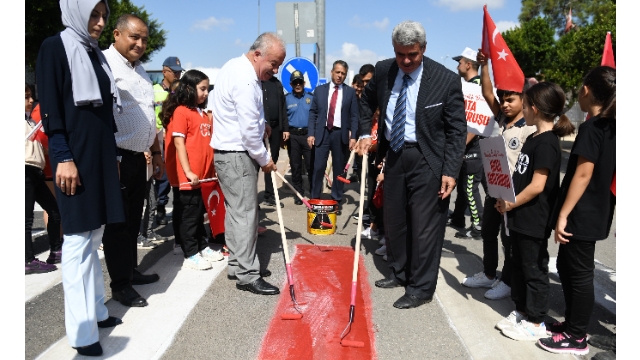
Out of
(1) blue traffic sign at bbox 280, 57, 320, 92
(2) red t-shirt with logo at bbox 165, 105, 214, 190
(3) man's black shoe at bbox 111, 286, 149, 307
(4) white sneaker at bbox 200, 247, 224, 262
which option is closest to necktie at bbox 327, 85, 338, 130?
(1) blue traffic sign at bbox 280, 57, 320, 92

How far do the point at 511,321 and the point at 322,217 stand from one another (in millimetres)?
3044

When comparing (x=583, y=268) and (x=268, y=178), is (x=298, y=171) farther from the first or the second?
(x=583, y=268)

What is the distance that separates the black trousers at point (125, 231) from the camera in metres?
3.76

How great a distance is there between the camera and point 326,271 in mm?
4867

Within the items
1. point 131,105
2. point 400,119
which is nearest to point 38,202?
point 131,105

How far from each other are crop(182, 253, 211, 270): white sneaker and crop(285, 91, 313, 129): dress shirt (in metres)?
4.10

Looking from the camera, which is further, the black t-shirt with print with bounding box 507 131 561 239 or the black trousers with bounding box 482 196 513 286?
the black trousers with bounding box 482 196 513 286

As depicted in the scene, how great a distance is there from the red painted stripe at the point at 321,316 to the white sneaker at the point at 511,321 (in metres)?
0.98

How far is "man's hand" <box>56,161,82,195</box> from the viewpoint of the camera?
292 centimetres

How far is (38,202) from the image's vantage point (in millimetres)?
4883

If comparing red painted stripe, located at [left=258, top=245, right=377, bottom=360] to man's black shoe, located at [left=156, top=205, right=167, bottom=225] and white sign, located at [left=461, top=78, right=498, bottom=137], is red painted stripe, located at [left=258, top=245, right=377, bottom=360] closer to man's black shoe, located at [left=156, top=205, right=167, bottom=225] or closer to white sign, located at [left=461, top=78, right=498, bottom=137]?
white sign, located at [left=461, top=78, right=498, bottom=137]

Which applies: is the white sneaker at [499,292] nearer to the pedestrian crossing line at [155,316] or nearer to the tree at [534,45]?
the pedestrian crossing line at [155,316]

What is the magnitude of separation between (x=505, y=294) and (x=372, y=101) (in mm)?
2176

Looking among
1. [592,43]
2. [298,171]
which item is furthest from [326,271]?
[592,43]
